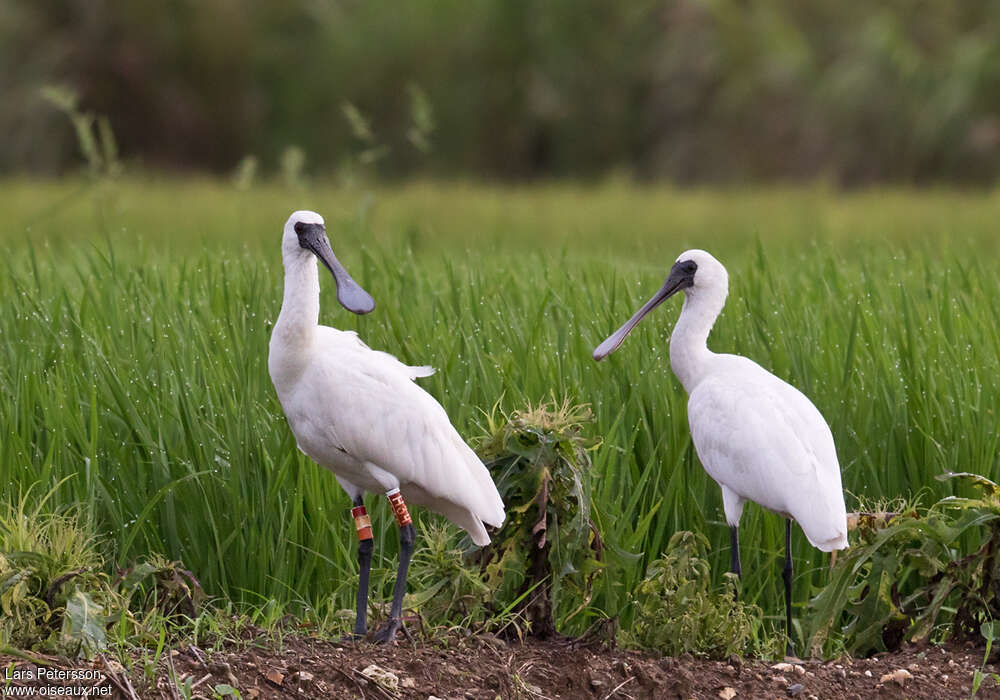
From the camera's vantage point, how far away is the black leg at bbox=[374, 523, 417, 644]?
3725mm

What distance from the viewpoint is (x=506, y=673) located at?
3.57 meters

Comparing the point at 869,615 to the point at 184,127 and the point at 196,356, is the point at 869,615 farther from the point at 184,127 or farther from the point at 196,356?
the point at 184,127

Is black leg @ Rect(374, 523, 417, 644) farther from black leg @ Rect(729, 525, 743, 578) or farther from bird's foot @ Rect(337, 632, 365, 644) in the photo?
black leg @ Rect(729, 525, 743, 578)

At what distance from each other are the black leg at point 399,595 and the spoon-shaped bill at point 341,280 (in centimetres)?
63

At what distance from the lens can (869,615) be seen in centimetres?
418

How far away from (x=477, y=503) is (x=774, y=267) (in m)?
4.90

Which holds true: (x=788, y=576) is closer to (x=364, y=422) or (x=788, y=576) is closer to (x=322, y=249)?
(x=364, y=422)

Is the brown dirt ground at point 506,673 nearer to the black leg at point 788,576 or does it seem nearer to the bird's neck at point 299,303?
the black leg at point 788,576

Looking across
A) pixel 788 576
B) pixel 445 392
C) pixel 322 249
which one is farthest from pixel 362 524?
pixel 788 576

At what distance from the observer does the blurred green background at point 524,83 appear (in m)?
20.8

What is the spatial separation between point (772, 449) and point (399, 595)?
1277 millimetres

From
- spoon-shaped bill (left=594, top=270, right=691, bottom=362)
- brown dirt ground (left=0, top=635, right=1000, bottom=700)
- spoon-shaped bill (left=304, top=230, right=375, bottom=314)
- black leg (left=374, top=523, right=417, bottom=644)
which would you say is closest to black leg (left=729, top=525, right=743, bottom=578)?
brown dirt ground (left=0, top=635, right=1000, bottom=700)

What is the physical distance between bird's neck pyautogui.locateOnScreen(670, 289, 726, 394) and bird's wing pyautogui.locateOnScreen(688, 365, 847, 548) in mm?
316

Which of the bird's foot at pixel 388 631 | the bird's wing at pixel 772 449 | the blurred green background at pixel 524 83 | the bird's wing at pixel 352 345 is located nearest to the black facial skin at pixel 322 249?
the bird's wing at pixel 352 345
